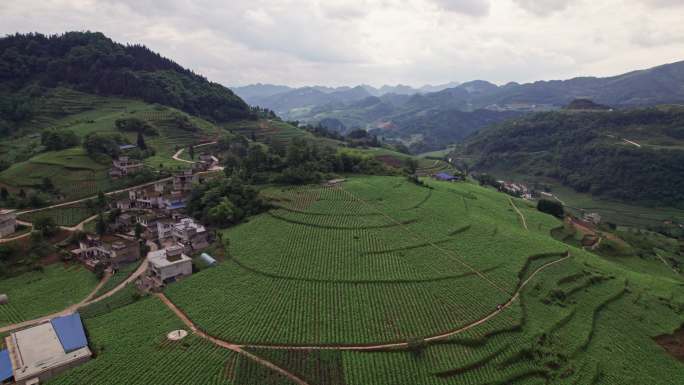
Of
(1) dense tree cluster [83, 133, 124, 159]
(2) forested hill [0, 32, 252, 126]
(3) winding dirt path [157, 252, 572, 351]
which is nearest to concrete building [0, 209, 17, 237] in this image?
(1) dense tree cluster [83, 133, 124, 159]

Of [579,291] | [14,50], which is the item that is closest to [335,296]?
[579,291]

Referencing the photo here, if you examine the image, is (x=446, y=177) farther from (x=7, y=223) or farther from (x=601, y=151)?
(x=7, y=223)

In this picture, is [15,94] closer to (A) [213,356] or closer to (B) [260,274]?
(B) [260,274]

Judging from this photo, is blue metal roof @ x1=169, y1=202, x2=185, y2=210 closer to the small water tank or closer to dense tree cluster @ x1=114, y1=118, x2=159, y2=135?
the small water tank

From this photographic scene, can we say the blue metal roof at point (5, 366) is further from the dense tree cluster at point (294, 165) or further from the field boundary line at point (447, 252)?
the dense tree cluster at point (294, 165)

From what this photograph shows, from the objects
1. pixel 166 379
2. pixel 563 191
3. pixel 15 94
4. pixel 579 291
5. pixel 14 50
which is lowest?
pixel 563 191
